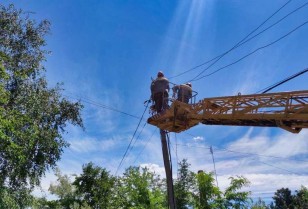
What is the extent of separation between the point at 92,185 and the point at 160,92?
1447 inches

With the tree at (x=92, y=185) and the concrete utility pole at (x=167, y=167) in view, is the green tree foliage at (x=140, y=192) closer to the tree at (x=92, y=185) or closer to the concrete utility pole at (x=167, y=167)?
the concrete utility pole at (x=167, y=167)

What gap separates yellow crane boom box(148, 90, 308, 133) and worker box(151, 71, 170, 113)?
63cm

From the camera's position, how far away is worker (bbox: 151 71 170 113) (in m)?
15.3

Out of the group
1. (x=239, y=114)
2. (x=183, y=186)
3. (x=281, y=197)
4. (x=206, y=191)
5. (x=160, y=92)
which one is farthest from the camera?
(x=281, y=197)

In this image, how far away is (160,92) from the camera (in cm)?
1539

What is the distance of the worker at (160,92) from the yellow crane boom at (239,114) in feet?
2.05

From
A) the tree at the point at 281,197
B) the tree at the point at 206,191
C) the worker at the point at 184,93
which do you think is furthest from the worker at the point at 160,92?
the tree at the point at 281,197

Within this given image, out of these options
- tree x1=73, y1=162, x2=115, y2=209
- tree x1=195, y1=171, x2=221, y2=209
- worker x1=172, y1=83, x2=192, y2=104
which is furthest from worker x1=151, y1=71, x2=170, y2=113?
tree x1=73, y1=162, x2=115, y2=209

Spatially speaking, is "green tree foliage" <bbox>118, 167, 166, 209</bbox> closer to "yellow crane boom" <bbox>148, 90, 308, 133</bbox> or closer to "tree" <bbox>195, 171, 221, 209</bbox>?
"tree" <bbox>195, 171, 221, 209</bbox>

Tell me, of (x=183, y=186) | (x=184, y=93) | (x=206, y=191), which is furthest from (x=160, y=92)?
(x=183, y=186)

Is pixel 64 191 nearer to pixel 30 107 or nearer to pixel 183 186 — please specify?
pixel 183 186

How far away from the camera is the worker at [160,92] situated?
15302 mm

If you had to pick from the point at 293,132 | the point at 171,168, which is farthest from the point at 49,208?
the point at 293,132

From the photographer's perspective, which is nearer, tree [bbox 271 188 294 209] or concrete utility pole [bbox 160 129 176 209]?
concrete utility pole [bbox 160 129 176 209]
